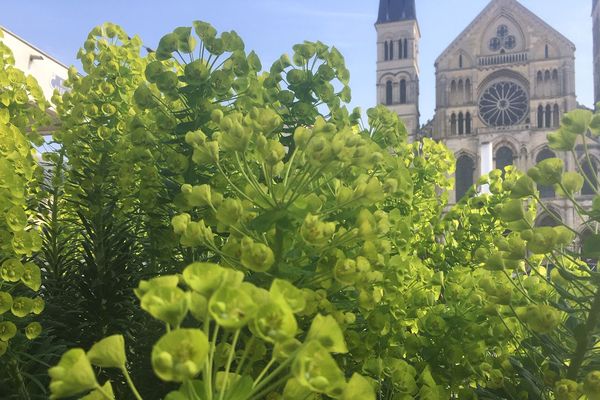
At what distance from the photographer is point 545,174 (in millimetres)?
1188

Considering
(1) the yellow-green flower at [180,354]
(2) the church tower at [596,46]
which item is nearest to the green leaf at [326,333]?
(1) the yellow-green flower at [180,354]

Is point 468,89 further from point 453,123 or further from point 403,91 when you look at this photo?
point 403,91

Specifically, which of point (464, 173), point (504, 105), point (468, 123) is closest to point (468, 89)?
point (468, 123)

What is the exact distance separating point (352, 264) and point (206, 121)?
55 cm

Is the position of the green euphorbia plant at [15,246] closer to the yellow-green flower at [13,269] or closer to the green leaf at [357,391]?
the yellow-green flower at [13,269]

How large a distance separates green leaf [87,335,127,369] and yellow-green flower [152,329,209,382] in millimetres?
109

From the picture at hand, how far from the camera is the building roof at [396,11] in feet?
101

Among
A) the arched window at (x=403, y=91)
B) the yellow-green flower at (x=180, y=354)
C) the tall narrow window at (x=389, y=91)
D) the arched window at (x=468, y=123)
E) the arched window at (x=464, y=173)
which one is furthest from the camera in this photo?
the tall narrow window at (x=389, y=91)

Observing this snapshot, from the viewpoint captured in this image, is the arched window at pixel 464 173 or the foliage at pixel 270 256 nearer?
the foliage at pixel 270 256

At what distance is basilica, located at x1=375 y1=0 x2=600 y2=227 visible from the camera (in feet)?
85.5

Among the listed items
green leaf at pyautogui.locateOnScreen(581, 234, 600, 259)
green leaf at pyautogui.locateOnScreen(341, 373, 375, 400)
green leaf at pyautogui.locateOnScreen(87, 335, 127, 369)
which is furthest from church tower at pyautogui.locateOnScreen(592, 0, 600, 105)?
green leaf at pyautogui.locateOnScreen(87, 335, 127, 369)

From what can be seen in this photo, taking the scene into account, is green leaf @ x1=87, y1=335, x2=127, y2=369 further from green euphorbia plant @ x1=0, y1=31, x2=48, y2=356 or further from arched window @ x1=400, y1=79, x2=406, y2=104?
arched window @ x1=400, y1=79, x2=406, y2=104

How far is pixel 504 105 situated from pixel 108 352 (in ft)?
92.6

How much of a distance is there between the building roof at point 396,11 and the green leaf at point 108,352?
3163 centimetres
